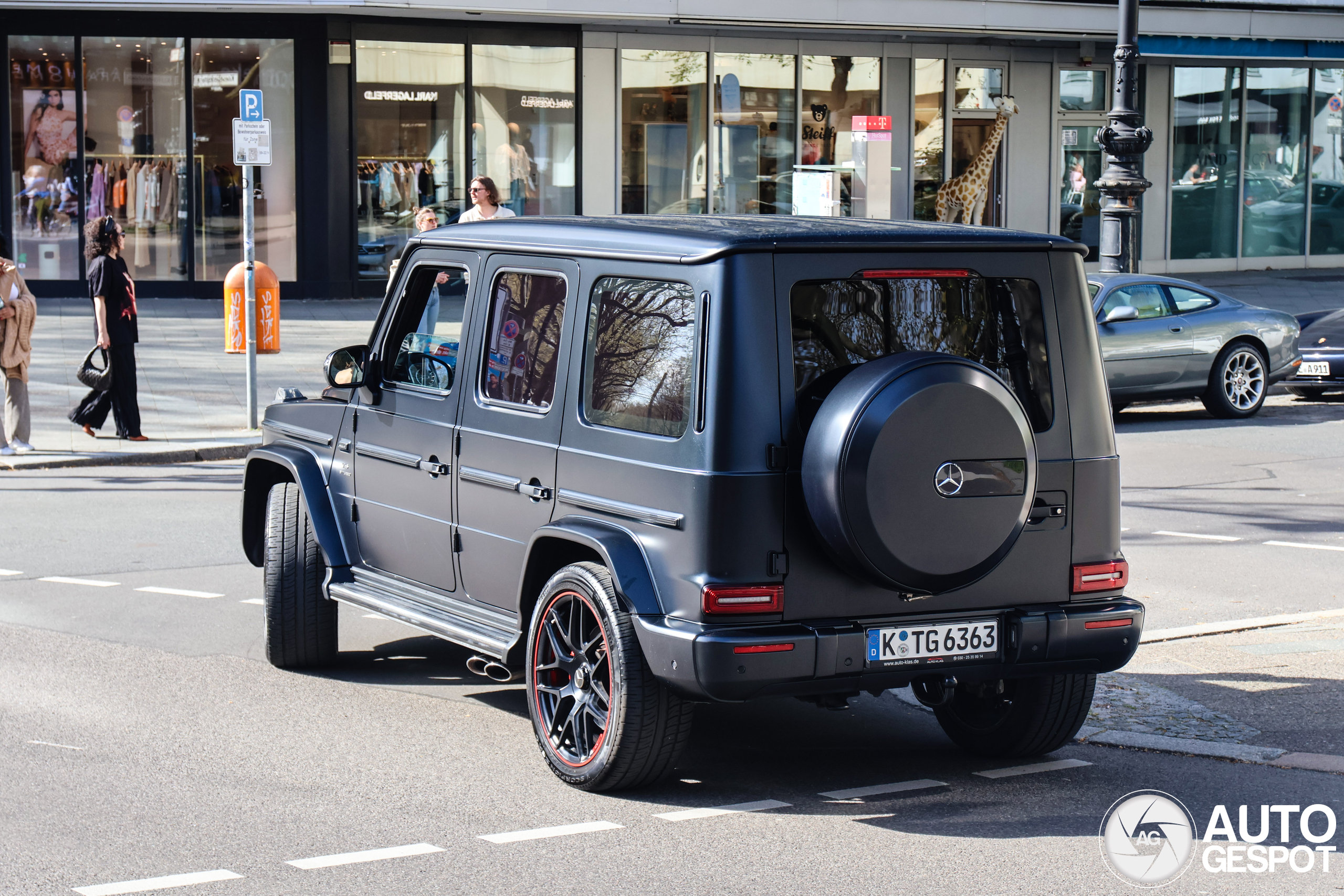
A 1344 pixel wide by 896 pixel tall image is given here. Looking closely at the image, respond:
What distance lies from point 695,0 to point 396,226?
19.2ft

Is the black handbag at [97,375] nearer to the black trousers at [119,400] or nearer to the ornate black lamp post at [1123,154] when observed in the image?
the black trousers at [119,400]

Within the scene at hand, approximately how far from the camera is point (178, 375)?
17953mm

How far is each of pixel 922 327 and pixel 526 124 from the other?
70.6 ft

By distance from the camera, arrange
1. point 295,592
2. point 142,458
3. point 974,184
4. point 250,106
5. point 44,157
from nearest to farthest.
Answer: point 295,592 → point 142,458 → point 250,106 → point 44,157 → point 974,184

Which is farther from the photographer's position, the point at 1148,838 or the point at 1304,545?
the point at 1304,545

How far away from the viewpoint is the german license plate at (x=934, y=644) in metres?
5.08

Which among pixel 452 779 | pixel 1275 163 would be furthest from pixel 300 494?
pixel 1275 163

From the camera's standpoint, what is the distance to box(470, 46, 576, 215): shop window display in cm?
2555

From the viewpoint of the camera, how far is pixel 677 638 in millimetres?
4922

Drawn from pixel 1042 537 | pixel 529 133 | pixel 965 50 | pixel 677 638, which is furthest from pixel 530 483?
pixel 965 50

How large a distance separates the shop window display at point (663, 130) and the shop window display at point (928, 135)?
404 cm

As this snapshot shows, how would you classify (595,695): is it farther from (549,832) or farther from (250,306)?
(250,306)

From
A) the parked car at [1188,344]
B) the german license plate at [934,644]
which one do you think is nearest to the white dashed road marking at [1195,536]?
the parked car at [1188,344]

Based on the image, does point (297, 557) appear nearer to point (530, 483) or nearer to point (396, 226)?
point (530, 483)
